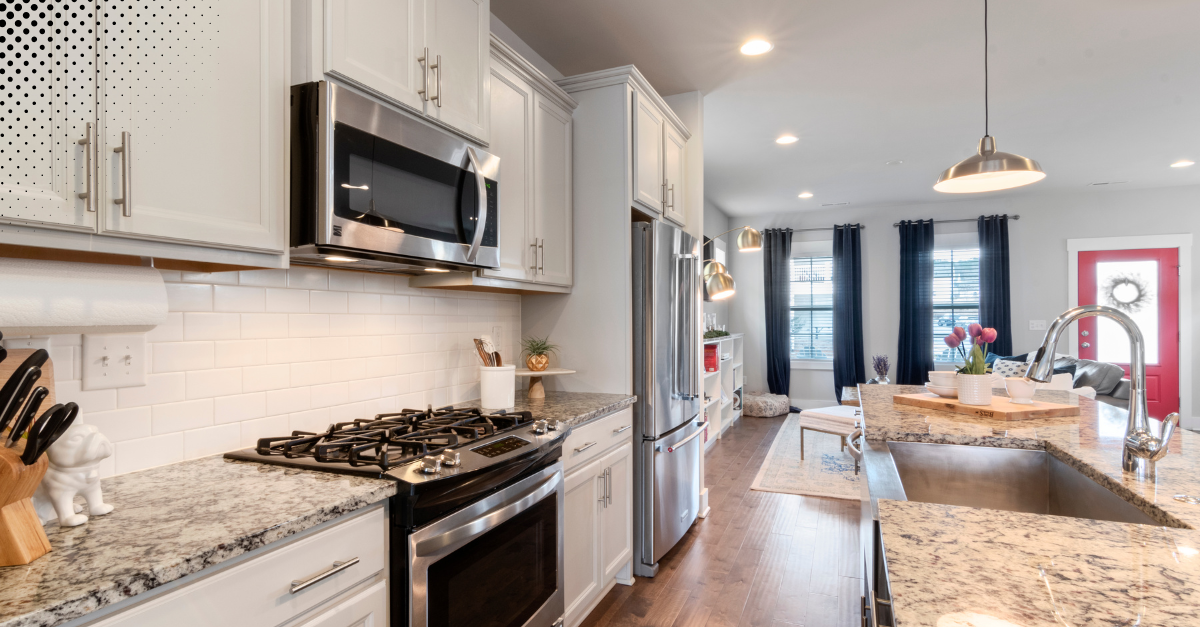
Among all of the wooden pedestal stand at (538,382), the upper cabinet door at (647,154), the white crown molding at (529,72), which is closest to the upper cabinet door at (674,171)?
the upper cabinet door at (647,154)

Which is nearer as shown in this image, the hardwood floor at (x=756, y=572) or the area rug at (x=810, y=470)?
the hardwood floor at (x=756, y=572)

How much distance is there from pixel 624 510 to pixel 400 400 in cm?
110

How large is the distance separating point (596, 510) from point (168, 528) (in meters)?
1.57

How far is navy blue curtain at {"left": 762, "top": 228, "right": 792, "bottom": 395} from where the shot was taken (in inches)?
308

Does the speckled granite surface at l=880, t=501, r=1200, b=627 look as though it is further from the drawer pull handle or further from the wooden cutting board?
the wooden cutting board

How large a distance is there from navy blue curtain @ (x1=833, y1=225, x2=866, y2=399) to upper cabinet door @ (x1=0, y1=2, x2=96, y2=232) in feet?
24.7

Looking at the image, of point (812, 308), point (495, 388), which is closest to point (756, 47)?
point (495, 388)

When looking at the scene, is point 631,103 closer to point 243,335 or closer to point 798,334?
point 243,335

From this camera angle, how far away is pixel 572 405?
7.89 feet

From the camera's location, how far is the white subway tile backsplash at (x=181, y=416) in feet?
4.71

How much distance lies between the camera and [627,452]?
2680mm

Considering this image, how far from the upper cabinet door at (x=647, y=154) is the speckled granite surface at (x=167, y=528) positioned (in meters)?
1.92

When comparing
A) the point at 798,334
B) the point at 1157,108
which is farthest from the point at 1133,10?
the point at 798,334

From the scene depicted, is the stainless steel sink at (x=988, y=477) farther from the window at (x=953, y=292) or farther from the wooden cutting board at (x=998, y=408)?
the window at (x=953, y=292)
